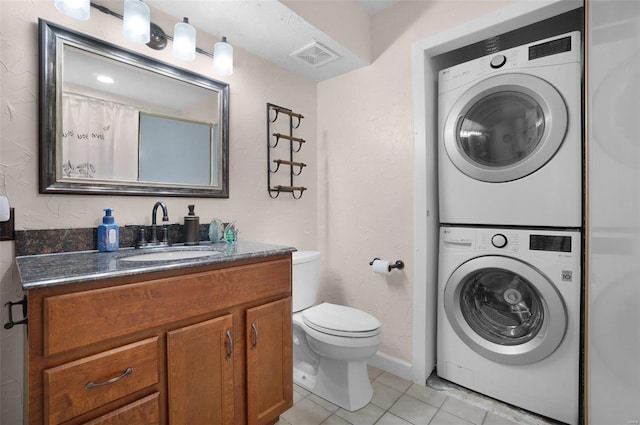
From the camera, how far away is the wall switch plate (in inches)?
44.5

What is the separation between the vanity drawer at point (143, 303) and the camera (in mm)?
823

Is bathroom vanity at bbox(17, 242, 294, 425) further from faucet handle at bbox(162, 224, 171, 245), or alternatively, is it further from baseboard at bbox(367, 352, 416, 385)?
baseboard at bbox(367, 352, 416, 385)

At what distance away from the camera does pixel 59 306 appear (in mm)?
820

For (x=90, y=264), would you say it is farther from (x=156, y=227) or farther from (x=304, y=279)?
(x=304, y=279)

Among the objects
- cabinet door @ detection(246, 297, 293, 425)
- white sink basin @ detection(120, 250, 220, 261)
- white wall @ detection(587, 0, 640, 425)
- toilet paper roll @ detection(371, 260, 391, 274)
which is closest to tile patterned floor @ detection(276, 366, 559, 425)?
cabinet door @ detection(246, 297, 293, 425)

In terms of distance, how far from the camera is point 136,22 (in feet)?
4.44

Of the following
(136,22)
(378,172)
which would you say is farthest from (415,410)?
(136,22)

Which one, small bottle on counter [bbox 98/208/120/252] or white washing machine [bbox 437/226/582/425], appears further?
white washing machine [bbox 437/226/582/425]

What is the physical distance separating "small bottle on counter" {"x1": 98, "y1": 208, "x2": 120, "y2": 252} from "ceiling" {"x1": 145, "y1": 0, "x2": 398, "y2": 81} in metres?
1.04

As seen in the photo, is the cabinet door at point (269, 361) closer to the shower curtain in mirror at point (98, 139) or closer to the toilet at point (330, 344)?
the toilet at point (330, 344)

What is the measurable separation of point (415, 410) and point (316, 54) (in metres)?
2.22

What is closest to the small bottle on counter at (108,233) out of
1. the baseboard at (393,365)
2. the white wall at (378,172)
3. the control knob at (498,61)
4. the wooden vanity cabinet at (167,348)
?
the wooden vanity cabinet at (167,348)

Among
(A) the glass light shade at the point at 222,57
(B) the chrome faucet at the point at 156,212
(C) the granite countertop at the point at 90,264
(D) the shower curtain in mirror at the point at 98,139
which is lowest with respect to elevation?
(C) the granite countertop at the point at 90,264

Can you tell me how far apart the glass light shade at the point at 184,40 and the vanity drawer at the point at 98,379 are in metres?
1.37
